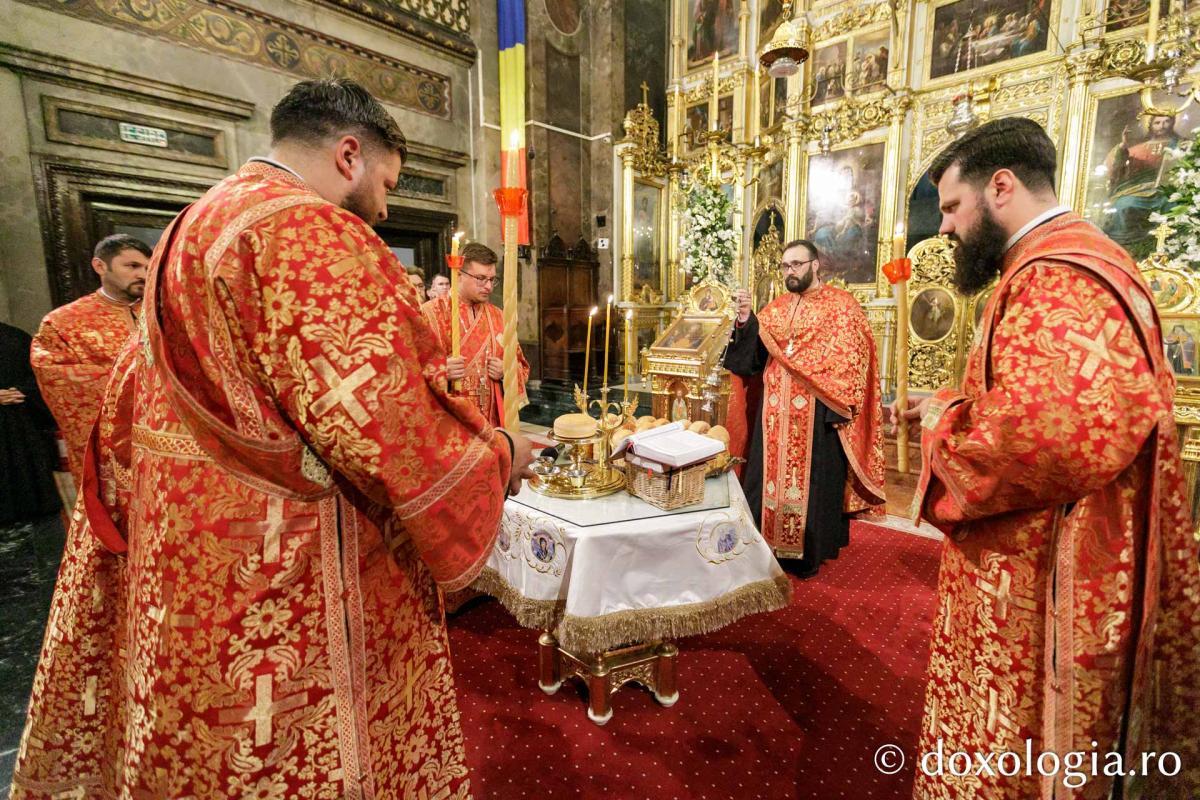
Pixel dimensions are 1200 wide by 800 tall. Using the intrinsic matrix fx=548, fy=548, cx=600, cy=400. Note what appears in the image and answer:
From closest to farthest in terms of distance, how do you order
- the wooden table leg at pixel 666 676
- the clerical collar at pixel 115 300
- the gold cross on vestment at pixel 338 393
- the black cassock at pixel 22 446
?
the gold cross on vestment at pixel 338 393 < the wooden table leg at pixel 666 676 < the clerical collar at pixel 115 300 < the black cassock at pixel 22 446

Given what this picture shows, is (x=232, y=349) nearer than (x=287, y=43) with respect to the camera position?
Yes

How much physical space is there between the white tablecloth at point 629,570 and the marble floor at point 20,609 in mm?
Answer: 2058

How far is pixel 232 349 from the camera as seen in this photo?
3.55 feet

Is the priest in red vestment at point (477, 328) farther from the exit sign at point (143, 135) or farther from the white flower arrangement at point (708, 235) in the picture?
the exit sign at point (143, 135)

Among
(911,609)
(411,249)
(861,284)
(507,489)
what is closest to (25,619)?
(507,489)

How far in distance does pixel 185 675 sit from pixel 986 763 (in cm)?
196

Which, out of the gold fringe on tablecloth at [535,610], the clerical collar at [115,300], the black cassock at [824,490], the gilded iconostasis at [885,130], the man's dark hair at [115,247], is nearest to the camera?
the gold fringe on tablecloth at [535,610]

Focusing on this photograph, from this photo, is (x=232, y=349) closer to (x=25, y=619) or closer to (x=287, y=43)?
(x=25, y=619)

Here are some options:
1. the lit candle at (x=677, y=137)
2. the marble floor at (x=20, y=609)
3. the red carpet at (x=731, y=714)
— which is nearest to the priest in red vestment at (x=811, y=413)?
the red carpet at (x=731, y=714)

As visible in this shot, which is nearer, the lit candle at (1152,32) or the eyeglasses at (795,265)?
the eyeglasses at (795,265)

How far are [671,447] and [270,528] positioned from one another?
1507mm

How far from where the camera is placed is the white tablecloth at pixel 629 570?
82.4 inches

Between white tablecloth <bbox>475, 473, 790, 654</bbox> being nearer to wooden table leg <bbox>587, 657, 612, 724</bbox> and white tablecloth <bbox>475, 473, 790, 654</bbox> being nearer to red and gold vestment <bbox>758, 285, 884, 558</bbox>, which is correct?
wooden table leg <bbox>587, 657, 612, 724</bbox>

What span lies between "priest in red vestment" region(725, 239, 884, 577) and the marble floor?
4097 mm
